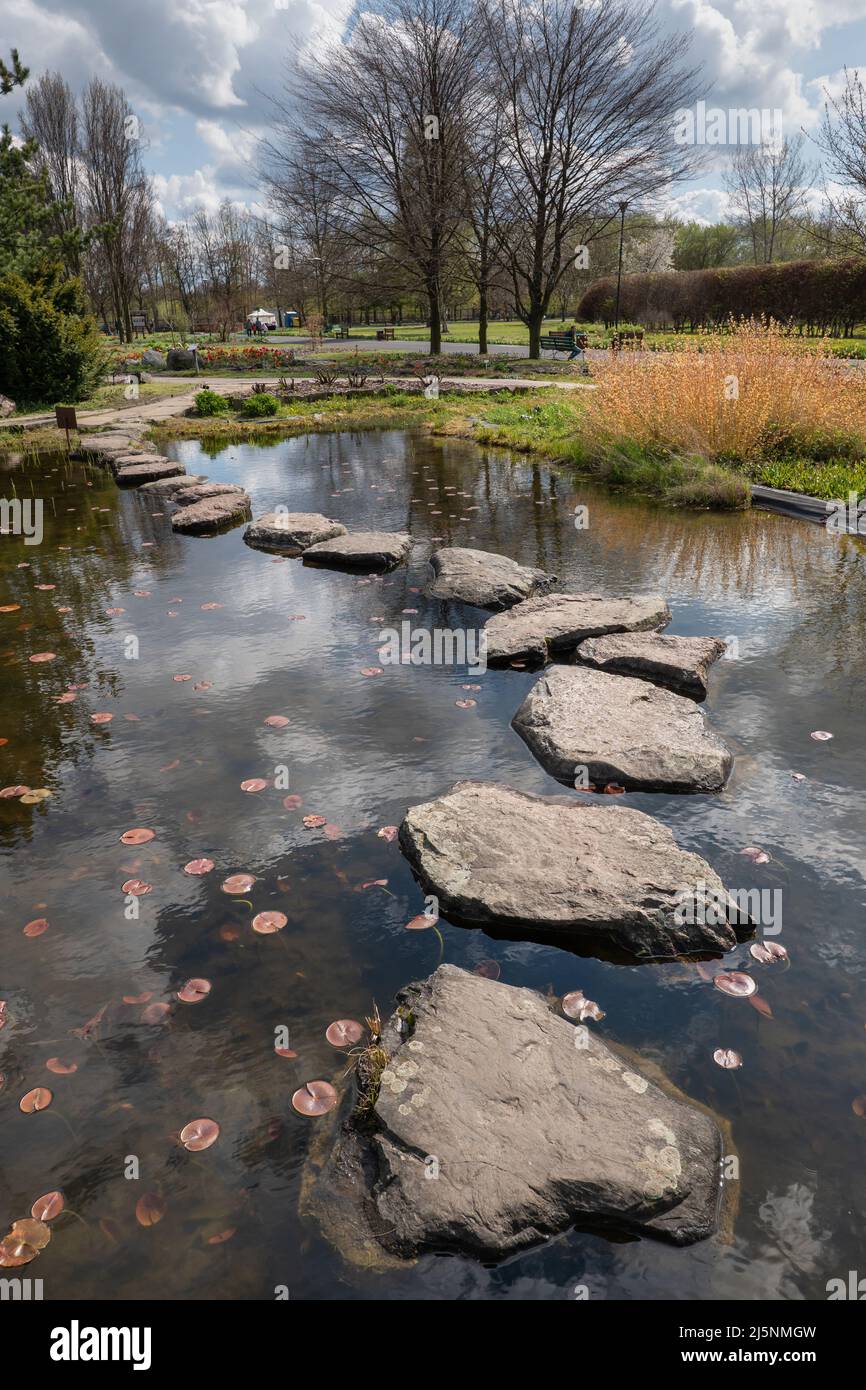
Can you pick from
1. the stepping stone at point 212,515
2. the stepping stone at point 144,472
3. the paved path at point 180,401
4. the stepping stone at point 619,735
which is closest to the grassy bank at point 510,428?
the paved path at point 180,401

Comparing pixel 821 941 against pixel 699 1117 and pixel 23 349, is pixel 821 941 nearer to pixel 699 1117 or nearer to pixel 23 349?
pixel 699 1117

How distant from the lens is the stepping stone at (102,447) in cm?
1190

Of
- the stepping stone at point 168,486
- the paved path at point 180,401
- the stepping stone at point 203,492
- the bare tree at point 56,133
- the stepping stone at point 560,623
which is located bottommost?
the stepping stone at point 560,623

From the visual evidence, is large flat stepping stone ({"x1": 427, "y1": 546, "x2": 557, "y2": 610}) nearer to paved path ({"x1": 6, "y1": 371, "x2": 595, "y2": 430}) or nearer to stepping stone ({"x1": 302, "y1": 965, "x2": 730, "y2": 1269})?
stepping stone ({"x1": 302, "y1": 965, "x2": 730, "y2": 1269})

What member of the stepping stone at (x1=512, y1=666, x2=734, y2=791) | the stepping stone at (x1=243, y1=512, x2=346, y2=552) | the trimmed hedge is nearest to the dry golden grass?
the stepping stone at (x1=243, y1=512, x2=346, y2=552)

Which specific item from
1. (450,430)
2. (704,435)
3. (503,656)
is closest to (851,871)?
(503,656)

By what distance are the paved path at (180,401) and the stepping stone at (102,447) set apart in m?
1.54

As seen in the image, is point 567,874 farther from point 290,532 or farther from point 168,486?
point 168,486

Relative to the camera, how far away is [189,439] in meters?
13.7

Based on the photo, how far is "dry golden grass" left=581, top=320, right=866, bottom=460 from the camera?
28.7 ft

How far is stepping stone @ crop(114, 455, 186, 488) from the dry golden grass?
5.58 meters

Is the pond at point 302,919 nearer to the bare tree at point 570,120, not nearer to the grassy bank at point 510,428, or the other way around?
the grassy bank at point 510,428

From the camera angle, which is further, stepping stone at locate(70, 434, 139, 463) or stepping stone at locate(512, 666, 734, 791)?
stepping stone at locate(70, 434, 139, 463)

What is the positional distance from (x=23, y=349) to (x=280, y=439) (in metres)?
6.24
